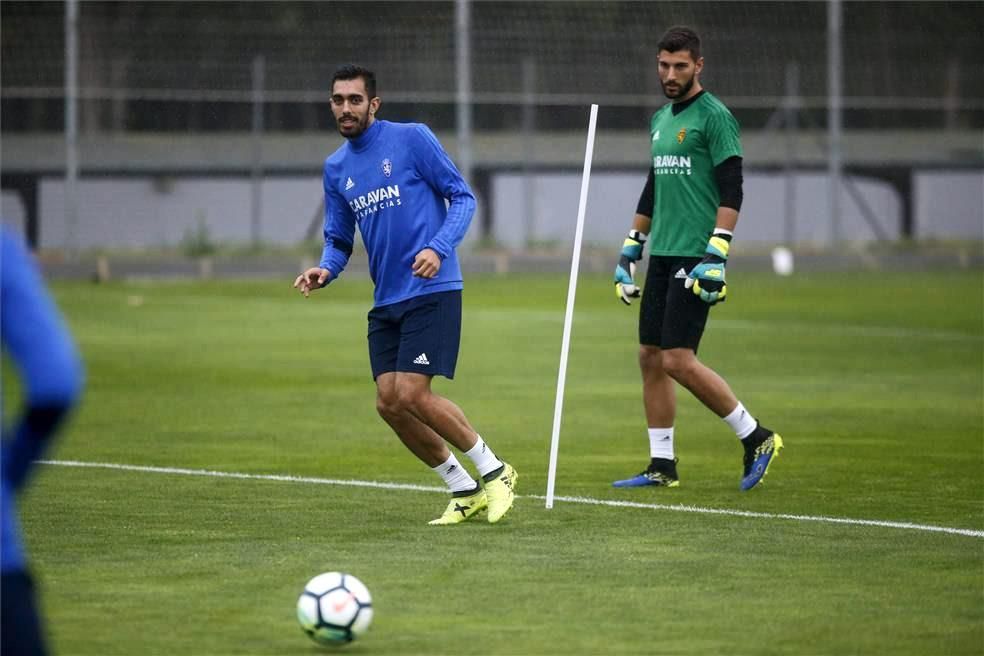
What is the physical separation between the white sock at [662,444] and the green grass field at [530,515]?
0.70 ft

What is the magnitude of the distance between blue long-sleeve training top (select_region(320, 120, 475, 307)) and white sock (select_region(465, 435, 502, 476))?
2.53ft

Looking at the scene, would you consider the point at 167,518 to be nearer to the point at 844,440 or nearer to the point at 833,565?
the point at 833,565

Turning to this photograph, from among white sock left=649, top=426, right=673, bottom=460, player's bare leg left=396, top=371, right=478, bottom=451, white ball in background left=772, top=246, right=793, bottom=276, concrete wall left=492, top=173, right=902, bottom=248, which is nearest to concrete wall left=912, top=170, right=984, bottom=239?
concrete wall left=492, top=173, right=902, bottom=248

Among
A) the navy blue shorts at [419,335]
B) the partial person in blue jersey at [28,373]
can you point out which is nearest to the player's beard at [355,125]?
the navy blue shorts at [419,335]

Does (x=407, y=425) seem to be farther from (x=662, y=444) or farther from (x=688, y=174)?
(x=688, y=174)

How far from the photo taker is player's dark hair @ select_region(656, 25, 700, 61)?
32.4ft

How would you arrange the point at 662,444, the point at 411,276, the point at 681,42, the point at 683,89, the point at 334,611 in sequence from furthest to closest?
1. the point at 662,444
2. the point at 683,89
3. the point at 681,42
4. the point at 411,276
5. the point at 334,611

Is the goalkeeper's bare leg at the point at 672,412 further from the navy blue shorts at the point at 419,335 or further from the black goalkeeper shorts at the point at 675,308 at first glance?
the navy blue shorts at the point at 419,335

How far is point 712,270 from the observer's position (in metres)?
9.77

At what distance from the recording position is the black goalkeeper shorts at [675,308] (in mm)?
10078

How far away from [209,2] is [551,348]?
18.8 meters

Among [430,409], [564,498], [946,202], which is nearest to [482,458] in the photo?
[430,409]

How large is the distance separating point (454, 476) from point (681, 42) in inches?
103

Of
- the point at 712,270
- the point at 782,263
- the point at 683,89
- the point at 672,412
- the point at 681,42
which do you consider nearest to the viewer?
the point at 712,270
